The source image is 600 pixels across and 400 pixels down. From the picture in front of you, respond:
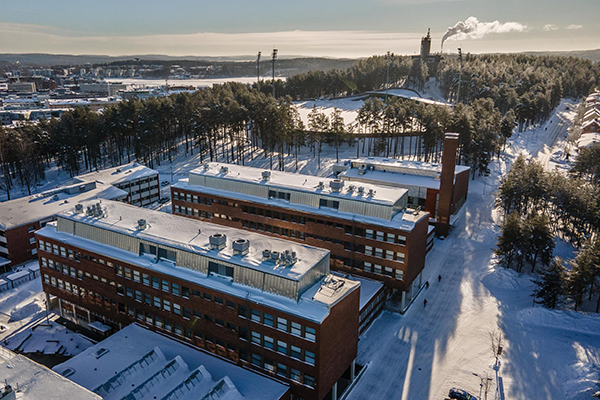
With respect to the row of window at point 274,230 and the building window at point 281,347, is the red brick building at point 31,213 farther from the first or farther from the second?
the building window at point 281,347

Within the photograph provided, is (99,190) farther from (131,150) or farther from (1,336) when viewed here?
(131,150)

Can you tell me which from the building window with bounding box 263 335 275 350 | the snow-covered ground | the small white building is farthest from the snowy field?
the small white building

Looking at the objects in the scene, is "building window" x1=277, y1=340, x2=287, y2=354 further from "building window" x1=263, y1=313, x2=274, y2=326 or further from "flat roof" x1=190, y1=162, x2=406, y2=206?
"flat roof" x1=190, y1=162, x2=406, y2=206

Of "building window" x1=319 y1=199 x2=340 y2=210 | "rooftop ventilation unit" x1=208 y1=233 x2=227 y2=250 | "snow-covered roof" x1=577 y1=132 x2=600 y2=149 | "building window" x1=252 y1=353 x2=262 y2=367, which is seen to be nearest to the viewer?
"building window" x1=252 y1=353 x2=262 y2=367

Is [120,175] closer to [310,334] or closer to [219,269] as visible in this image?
[219,269]

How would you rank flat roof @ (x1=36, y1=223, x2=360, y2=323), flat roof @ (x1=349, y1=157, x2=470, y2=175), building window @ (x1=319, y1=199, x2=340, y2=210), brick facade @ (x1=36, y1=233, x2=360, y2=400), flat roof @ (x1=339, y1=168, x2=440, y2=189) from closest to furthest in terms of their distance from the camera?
flat roof @ (x1=36, y1=223, x2=360, y2=323) < brick facade @ (x1=36, y1=233, x2=360, y2=400) < building window @ (x1=319, y1=199, x2=340, y2=210) < flat roof @ (x1=339, y1=168, x2=440, y2=189) < flat roof @ (x1=349, y1=157, x2=470, y2=175)

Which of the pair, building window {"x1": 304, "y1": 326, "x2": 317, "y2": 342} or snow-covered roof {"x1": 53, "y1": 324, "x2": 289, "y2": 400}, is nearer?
snow-covered roof {"x1": 53, "y1": 324, "x2": 289, "y2": 400}
